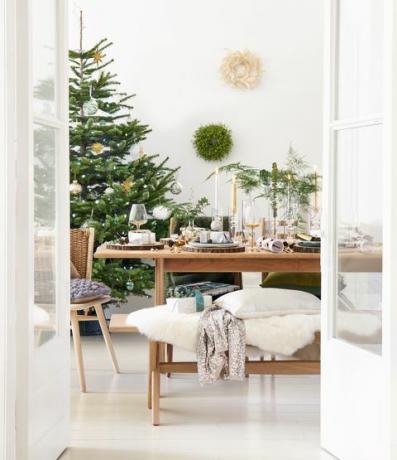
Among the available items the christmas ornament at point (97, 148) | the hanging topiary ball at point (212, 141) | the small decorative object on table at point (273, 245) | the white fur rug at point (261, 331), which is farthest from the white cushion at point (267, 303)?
the hanging topiary ball at point (212, 141)

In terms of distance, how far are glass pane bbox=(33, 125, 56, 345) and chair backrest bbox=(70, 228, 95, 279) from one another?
5.67 feet

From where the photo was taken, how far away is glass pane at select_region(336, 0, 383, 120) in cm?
297

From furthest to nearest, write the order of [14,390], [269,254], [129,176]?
[129,176] → [269,254] → [14,390]

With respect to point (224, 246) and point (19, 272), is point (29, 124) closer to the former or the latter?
point (19, 272)

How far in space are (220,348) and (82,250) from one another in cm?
164

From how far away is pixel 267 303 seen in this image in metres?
3.93

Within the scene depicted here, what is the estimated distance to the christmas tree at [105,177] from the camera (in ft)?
20.2

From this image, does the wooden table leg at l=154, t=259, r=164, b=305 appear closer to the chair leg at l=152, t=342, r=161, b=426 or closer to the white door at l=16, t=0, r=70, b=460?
the chair leg at l=152, t=342, r=161, b=426

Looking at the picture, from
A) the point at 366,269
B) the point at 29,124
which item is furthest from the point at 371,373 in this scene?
the point at 29,124

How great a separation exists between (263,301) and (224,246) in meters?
0.57

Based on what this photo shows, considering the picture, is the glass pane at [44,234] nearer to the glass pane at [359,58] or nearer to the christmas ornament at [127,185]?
the glass pane at [359,58]

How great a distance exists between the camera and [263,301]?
12.9 feet

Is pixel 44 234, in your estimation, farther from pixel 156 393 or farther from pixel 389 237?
pixel 389 237

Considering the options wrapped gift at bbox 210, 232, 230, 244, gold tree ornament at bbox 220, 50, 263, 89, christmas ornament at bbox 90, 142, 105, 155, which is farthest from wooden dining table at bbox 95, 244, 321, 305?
gold tree ornament at bbox 220, 50, 263, 89
